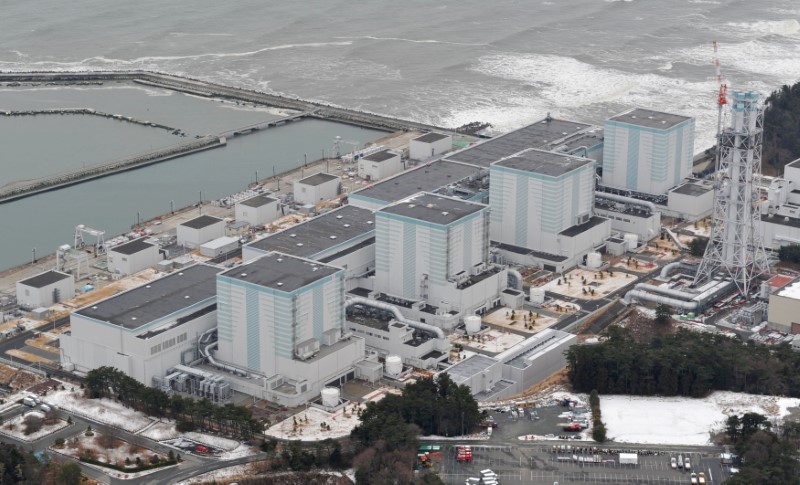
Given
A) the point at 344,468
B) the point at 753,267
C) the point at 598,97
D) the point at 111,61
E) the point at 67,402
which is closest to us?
the point at 344,468

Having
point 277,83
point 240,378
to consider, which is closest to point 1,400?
point 240,378

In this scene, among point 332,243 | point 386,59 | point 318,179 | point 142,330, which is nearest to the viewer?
point 142,330

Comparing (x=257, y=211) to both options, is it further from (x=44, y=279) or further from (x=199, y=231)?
(x=44, y=279)

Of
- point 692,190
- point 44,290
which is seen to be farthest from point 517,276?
point 44,290

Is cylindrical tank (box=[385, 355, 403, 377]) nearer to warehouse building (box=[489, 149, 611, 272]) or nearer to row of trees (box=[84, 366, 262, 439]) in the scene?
row of trees (box=[84, 366, 262, 439])

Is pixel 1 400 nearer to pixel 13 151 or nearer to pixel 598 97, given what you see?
pixel 13 151

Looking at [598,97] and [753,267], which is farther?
[598,97]
